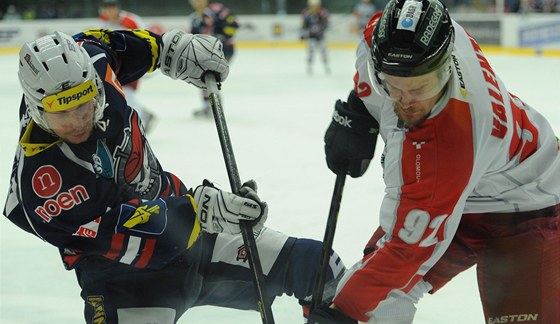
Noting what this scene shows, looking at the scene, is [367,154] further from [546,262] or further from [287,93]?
[287,93]

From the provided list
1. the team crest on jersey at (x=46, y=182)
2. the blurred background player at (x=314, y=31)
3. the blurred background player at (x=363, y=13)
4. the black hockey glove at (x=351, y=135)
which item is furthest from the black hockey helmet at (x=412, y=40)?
the blurred background player at (x=363, y=13)

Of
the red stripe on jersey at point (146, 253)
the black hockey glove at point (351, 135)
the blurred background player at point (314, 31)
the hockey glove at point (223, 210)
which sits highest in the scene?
the black hockey glove at point (351, 135)

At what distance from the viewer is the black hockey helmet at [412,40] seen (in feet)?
5.44

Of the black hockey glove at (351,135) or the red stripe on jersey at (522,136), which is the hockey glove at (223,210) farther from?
the red stripe on jersey at (522,136)

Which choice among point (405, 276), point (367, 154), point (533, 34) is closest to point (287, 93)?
point (533, 34)

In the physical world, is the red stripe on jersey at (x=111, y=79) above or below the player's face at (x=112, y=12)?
above

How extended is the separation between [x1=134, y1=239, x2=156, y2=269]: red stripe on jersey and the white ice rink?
77 cm

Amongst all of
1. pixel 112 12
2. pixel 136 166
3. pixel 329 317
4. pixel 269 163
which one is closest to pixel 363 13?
pixel 112 12

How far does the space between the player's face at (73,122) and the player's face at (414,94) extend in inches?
32.0

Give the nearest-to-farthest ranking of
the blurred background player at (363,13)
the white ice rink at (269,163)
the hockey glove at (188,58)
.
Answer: the hockey glove at (188,58), the white ice rink at (269,163), the blurred background player at (363,13)

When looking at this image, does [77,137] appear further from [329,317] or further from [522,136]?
[522,136]

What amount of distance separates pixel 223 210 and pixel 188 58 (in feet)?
2.45

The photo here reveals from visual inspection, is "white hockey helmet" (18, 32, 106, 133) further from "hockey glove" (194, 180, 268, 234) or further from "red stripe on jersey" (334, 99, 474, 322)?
"red stripe on jersey" (334, 99, 474, 322)

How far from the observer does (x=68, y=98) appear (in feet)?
6.62
